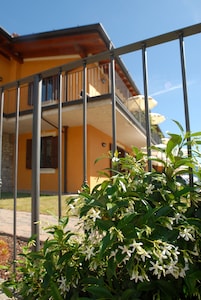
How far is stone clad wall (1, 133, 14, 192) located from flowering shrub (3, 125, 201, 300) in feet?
29.2

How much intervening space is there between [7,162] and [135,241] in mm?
9573

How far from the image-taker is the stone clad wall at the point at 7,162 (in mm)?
9086

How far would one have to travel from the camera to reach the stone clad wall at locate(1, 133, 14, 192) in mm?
9086

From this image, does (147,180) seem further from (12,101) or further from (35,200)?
(12,101)

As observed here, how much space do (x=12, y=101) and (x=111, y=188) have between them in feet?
30.9

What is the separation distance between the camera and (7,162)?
9336 millimetres

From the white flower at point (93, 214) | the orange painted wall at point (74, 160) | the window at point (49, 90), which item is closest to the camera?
the white flower at point (93, 214)

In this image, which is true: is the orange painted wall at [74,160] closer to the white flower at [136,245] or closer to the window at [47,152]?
the window at [47,152]

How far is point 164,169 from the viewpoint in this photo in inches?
33.7

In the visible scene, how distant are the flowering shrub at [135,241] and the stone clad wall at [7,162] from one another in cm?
890

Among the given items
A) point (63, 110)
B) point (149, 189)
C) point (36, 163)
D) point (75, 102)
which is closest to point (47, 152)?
point (63, 110)

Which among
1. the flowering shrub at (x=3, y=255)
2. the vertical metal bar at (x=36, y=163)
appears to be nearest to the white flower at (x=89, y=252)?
the vertical metal bar at (x=36, y=163)

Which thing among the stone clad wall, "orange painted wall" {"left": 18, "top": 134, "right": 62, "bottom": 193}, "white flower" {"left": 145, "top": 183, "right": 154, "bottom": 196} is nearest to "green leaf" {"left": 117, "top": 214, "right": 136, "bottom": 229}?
"white flower" {"left": 145, "top": 183, "right": 154, "bottom": 196}

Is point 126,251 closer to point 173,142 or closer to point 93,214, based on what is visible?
point 93,214
